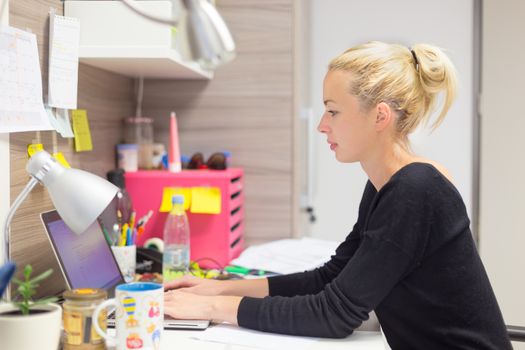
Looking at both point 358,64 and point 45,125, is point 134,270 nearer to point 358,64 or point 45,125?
point 45,125

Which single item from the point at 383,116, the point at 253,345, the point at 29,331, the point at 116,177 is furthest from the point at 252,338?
the point at 116,177

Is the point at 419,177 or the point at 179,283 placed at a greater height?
the point at 419,177

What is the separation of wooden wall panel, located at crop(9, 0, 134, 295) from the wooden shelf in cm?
6

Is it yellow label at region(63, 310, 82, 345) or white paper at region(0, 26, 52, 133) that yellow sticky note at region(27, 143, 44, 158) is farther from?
yellow label at region(63, 310, 82, 345)

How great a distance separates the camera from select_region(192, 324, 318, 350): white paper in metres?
1.13

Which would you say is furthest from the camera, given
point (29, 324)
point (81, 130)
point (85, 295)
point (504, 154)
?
point (504, 154)

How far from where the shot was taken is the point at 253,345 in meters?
1.12

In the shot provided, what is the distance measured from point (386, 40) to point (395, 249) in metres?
2.03

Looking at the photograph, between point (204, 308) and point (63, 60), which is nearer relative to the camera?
point (204, 308)

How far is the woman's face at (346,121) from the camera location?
136 cm

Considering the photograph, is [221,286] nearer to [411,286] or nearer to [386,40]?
[411,286]

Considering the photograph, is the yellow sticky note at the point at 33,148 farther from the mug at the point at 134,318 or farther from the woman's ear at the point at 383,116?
Result: the woman's ear at the point at 383,116

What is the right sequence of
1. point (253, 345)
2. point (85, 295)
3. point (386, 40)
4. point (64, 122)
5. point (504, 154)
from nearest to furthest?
point (85, 295), point (253, 345), point (64, 122), point (504, 154), point (386, 40)

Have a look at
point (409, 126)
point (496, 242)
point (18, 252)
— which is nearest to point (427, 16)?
point (496, 242)
